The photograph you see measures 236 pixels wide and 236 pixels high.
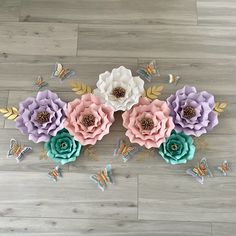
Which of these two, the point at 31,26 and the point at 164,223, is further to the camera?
the point at 31,26

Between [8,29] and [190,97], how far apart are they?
32.7 inches

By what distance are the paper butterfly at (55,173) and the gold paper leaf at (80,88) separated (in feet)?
1.02

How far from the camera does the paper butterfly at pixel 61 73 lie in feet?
4.32

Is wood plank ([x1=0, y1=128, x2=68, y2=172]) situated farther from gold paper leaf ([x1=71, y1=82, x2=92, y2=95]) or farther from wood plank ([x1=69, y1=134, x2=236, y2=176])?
gold paper leaf ([x1=71, y1=82, x2=92, y2=95])

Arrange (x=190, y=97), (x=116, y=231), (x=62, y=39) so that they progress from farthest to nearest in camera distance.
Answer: (x=62, y=39) → (x=190, y=97) → (x=116, y=231)

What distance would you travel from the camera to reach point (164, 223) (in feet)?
3.74

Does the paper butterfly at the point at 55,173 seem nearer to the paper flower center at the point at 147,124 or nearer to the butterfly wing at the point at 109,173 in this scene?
the butterfly wing at the point at 109,173

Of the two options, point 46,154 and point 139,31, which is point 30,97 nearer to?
point 46,154

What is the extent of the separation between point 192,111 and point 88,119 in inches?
15.3

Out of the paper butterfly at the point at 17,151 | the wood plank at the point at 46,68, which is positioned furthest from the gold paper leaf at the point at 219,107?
the paper butterfly at the point at 17,151

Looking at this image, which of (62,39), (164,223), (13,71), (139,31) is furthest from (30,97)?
(164,223)

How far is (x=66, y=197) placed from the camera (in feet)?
3.82

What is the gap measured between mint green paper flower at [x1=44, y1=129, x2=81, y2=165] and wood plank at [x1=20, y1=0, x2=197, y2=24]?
0.55 m

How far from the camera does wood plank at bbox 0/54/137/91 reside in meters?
1.31
